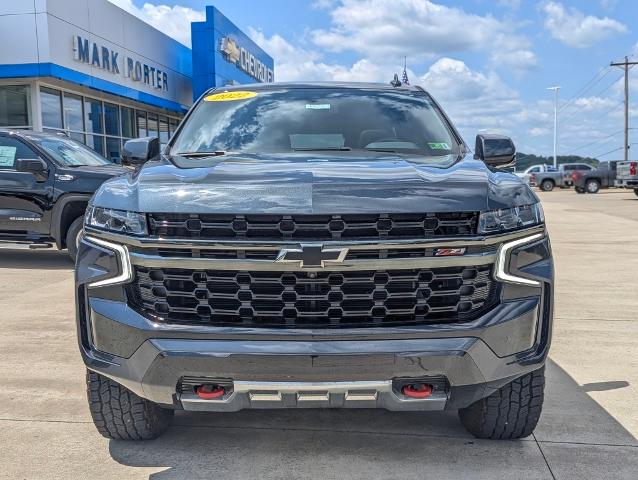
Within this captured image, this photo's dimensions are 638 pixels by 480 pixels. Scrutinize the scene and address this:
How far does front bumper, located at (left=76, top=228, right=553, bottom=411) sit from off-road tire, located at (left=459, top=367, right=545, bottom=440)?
1.09 ft

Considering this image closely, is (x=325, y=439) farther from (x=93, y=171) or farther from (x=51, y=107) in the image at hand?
(x=51, y=107)

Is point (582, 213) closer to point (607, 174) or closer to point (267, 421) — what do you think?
point (607, 174)

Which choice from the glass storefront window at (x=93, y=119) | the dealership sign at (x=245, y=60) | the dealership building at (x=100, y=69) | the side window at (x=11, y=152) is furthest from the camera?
the dealership sign at (x=245, y=60)

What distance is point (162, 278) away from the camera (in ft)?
8.25

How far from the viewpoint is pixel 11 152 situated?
8547 mm

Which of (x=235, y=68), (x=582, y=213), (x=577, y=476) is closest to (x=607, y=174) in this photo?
(x=582, y=213)

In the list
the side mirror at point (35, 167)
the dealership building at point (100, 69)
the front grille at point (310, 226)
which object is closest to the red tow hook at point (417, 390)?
the front grille at point (310, 226)

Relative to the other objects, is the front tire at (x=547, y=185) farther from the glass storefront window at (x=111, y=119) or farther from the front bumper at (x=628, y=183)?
the glass storefront window at (x=111, y=119)

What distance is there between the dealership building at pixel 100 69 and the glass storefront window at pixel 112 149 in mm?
33

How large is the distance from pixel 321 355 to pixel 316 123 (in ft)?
6.08

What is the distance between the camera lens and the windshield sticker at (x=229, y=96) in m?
4.14

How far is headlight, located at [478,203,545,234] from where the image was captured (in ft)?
8.25

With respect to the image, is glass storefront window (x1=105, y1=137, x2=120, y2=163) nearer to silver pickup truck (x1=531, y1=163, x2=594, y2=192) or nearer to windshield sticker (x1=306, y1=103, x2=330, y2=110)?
windshield sticker (x1=306, y1=103, x2=330, y2=110)

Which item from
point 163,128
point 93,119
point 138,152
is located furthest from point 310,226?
point 163,128
